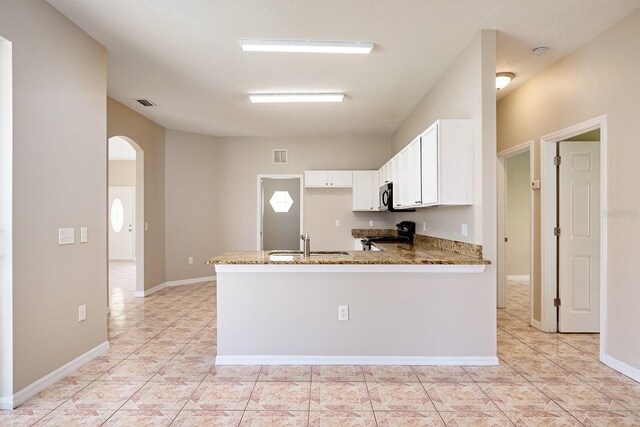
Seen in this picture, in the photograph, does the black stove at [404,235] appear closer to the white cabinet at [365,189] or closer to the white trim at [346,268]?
the white cabinet at [365,189]

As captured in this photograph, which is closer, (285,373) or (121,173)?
(285,373)

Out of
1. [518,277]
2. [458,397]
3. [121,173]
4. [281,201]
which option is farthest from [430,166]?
[121,173]

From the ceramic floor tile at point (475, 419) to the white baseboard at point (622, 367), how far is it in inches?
49.7

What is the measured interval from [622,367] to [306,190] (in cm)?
494

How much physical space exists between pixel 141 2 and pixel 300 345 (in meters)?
2.83

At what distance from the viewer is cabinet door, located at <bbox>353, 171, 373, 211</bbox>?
617 cm

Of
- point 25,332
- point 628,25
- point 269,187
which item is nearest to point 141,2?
point 25,332

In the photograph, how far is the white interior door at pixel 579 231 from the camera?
139 inches

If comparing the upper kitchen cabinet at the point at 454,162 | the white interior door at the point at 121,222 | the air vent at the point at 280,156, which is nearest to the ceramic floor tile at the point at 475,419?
the upper kitchen cabinet at the point at 454,162

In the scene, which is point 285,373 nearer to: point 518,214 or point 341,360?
point 341,360

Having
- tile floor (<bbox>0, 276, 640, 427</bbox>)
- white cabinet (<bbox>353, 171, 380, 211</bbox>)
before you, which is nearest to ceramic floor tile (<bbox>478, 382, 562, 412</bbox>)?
tile floor (<bbox>0, 276, 640, 427</bbox>)

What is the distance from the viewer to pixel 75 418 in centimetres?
209

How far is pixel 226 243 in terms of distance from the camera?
257 inches

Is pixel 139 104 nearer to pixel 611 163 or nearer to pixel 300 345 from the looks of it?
pixel 300 345
